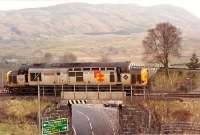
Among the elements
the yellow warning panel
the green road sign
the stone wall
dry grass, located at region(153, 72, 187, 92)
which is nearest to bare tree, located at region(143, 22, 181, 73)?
dry grass, located at region(153, 72, 187, 92)

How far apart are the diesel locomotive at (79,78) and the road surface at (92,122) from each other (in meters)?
4.94

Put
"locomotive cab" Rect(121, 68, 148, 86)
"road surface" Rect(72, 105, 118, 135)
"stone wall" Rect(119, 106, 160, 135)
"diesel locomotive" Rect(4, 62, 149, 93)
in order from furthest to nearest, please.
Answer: "diesel locomotive" Rect(4, 62, 149, 93) → "locomotive cab" Rect(121, 68, 148, 86) → "road surface" Rect(72, 105, 118, 135) → "stone wall" Rect(119, 106, 160, 135)

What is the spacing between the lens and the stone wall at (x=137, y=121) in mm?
43106

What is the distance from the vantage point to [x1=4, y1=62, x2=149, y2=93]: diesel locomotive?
52737mm

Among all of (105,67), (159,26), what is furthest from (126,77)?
(159,26)

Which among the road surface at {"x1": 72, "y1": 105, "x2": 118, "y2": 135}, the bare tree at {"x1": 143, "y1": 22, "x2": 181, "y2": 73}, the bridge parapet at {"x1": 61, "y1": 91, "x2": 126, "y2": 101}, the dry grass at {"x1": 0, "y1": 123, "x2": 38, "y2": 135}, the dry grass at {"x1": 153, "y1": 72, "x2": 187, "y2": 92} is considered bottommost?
the road surface at {"x1": 72, "y1": 105, "x2": 118, "y2": 135}

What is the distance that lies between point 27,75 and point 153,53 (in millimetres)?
24549

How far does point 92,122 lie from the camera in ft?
184

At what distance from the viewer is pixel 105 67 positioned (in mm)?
53875

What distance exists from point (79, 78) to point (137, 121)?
12.3 metres

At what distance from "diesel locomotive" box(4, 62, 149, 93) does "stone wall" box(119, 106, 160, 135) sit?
242 inches

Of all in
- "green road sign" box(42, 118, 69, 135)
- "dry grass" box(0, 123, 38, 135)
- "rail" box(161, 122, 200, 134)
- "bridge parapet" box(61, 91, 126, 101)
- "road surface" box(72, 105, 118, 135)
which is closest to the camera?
"green road sign" box(42, 118, 69, 135)

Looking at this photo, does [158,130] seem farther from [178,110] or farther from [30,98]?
[30,98]

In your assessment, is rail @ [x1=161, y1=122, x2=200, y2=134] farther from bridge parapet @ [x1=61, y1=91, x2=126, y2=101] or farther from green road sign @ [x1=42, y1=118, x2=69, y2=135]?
green road sign @ [x1=42, y1=118, x2=69, y2=135]
